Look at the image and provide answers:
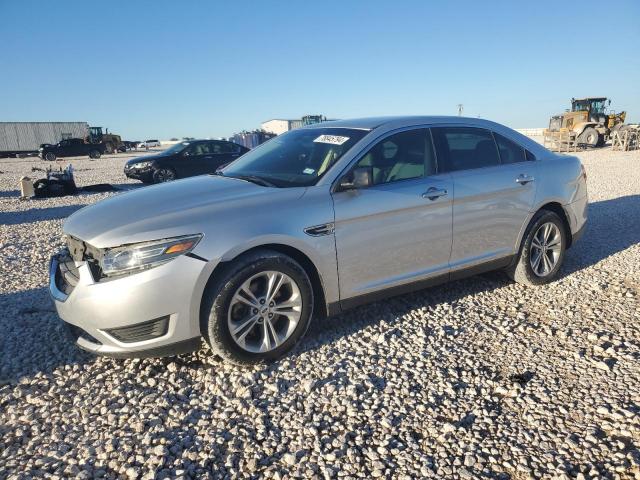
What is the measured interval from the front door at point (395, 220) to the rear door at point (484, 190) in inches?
5.1

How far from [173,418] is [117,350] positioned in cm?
56

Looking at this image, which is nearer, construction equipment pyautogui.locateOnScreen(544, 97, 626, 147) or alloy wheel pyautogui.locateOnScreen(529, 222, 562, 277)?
alloy wheel pyautogui.locateOnScreen(529, 222, 562, 277)

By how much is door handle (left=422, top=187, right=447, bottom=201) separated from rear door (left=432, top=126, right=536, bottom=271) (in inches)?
5.8

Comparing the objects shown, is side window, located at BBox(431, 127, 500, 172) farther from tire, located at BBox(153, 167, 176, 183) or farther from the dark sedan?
tire, located at BBox(153, 167, 176, 183)

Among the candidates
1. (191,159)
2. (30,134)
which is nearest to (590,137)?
(191,159)

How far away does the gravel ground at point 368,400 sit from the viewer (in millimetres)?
2166

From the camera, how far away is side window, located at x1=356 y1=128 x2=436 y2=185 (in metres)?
3.50

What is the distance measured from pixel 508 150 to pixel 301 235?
2.43m

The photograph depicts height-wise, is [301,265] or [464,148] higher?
[464,148]

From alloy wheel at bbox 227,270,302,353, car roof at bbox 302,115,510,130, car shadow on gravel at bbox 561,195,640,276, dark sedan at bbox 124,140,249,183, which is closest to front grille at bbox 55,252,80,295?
alloy wheel at bbox 227,270,302,353

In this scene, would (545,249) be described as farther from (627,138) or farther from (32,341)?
(627,138)

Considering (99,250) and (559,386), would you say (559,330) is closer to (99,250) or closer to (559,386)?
(559,386)

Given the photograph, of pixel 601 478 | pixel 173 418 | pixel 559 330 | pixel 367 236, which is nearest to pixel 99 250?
pixel 173 418

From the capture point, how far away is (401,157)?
3.65 m
